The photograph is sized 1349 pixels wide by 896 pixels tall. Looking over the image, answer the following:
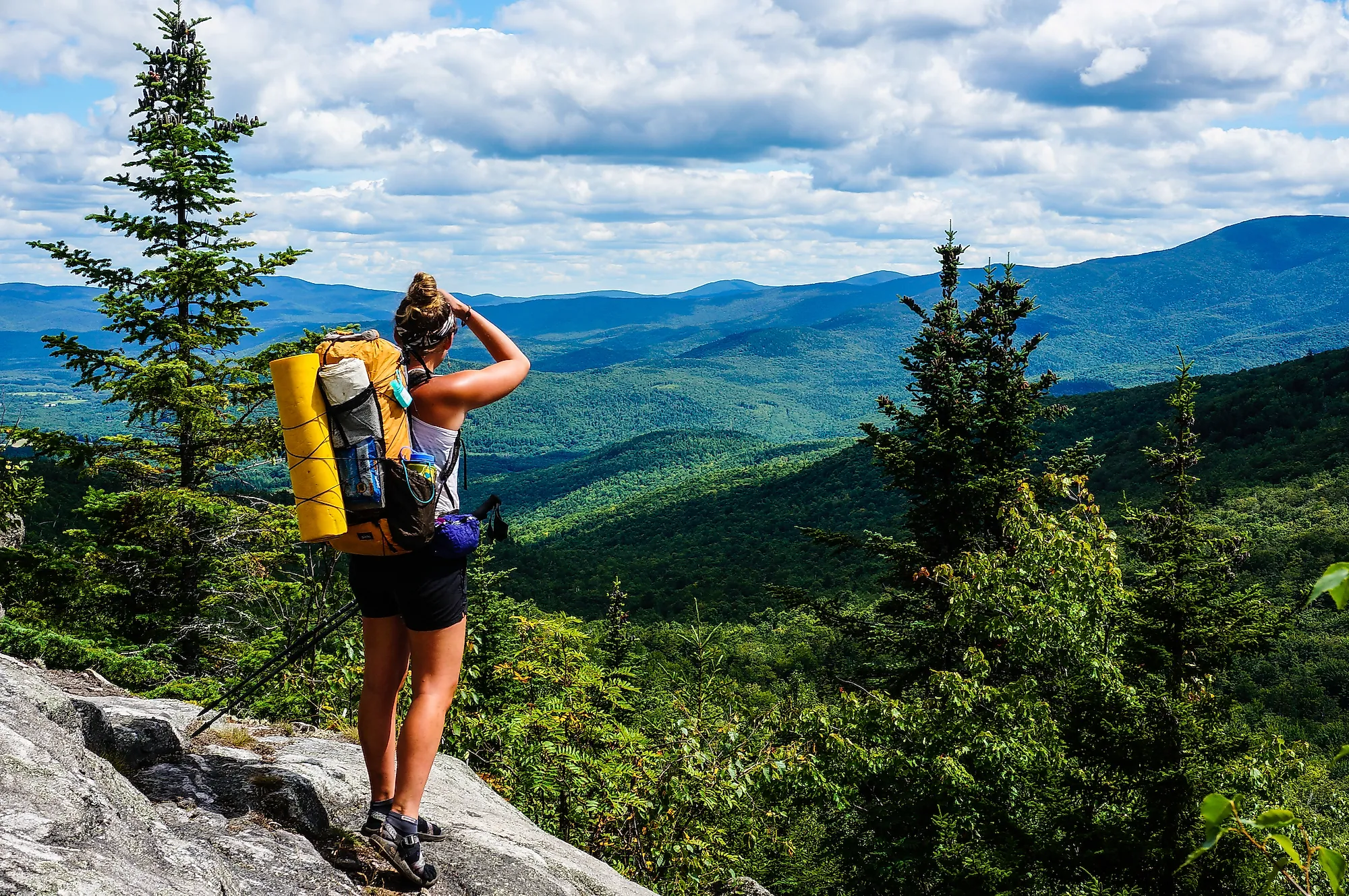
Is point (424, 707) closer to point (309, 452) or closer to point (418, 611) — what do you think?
point (418, 611)

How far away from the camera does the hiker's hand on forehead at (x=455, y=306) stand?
152 inches

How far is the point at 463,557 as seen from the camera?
154 inches

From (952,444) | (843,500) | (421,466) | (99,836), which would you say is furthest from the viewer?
(843,500)

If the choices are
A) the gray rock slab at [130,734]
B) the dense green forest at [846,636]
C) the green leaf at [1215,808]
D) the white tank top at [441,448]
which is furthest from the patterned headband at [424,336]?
the green leaf at [1215,808]

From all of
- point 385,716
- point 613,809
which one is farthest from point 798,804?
point 385,716

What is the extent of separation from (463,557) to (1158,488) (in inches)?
2768

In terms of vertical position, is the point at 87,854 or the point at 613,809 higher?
the point at 87,854

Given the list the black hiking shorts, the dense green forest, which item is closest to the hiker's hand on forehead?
the black hiking shorts

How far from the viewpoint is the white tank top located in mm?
3840

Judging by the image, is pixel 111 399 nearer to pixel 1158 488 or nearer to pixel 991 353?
pixel 991 353

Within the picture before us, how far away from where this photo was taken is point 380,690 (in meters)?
4.06

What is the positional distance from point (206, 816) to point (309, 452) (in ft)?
6.04

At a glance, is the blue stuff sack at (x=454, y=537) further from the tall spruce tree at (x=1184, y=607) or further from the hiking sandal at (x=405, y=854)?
the tall spruce tree at (x=1184, y=607)

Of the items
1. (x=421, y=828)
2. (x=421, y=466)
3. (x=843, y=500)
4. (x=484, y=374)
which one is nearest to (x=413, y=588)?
(x=421, y=466)
